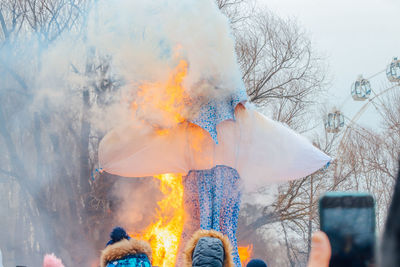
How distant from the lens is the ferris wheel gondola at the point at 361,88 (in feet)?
39.0

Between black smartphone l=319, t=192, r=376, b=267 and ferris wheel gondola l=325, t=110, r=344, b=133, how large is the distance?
1216cm

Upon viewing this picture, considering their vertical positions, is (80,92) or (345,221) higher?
(80,92)

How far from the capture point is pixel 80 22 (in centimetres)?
769

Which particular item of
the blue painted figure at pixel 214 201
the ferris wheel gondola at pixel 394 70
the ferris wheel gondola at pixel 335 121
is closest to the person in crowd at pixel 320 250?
the blue painted figure at pixel 214 201

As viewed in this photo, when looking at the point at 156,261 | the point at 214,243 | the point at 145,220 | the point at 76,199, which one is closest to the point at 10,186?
Result: the point at 76,199

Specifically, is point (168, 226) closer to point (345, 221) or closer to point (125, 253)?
point (125, 253)

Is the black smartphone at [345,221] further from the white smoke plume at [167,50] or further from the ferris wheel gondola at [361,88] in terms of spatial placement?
the ferris wheel gondola at [361,88]

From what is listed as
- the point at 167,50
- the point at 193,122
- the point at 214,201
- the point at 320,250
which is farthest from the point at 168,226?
the point at 320,250

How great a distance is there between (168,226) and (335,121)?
7.63 metres

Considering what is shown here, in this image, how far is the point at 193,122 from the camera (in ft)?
17.3

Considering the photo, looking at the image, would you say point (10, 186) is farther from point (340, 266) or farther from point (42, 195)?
point (340, 266)

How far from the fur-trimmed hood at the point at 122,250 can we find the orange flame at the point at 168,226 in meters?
3.07

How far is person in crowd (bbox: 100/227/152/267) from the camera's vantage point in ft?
9.25

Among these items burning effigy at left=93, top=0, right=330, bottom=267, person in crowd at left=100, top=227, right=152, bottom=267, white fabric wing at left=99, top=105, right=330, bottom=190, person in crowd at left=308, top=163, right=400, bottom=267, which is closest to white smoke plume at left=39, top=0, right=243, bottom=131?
burning effigy at left=93, top=0, right=330, bottom=267
